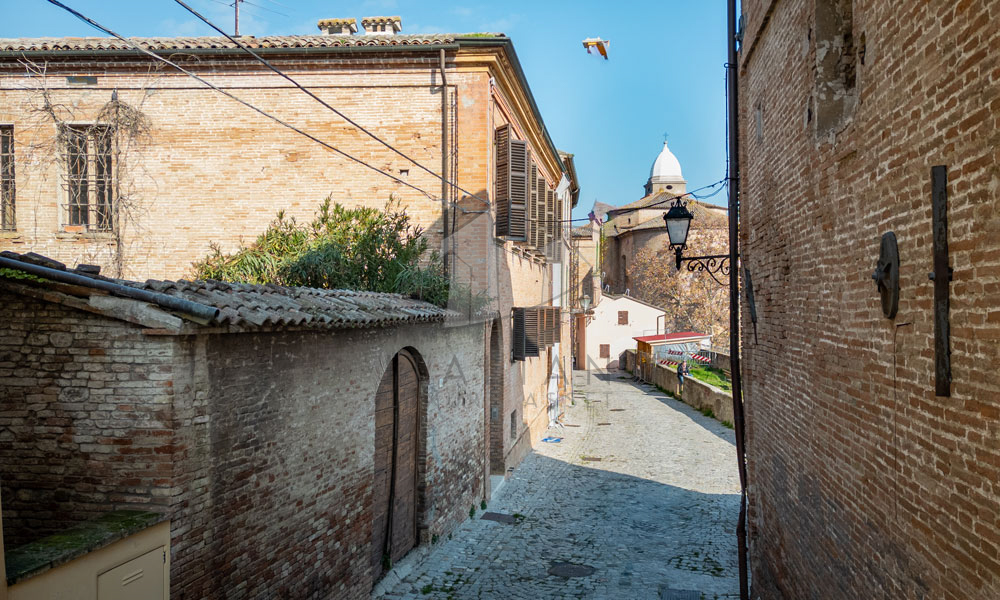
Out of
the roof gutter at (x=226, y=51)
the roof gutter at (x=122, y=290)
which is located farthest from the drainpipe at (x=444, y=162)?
the roof gutter at (x=122, y=290)

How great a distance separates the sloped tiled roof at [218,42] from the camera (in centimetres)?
1214

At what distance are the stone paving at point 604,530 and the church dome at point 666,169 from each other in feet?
168

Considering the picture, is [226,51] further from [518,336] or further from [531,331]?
[531,331]

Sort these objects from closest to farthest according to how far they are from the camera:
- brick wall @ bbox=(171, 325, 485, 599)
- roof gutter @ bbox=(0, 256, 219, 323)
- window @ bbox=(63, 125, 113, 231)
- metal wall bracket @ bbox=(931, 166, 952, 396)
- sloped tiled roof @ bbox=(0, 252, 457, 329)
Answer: metal wall bracket @ bbox=(931, 166, 952, 396) < roof gutter @ bbox=(0, 256, 219, 323) < sloped tiled roof @ bbox=(0, 252, 457, 329) < brick wall @ bbox=(171, 325, 485, 599) < window @ bbox=(63, 125, 113, 231)

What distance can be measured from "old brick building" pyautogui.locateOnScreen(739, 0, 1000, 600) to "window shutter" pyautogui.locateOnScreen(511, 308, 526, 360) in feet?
26.9

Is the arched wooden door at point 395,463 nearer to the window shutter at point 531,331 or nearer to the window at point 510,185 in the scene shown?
the window at point 510,185

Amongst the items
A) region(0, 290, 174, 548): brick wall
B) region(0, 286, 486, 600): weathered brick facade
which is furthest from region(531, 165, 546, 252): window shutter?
region(0, 290, 174, 548): brick wall

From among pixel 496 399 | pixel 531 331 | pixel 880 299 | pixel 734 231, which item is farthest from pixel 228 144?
pixel 880 299

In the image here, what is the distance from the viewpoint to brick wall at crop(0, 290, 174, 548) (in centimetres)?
466

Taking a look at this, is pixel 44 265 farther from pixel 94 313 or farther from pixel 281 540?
pixel 281 540

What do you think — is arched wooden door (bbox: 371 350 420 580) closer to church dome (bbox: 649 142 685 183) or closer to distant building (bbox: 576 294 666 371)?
distant building (bbox: 576 294 666 371)

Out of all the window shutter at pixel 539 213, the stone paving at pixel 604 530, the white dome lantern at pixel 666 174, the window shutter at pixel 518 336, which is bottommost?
→ the stone paving at pixel 604 530

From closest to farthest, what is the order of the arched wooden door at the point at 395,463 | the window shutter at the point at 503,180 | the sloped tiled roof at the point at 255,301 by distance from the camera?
the sloped tiled roof at the point at 255,301, the arched wooden door at the point at 395,463, the window shutter at the point at 503,180

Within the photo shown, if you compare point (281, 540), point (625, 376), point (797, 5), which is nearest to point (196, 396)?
point (281, 540)
